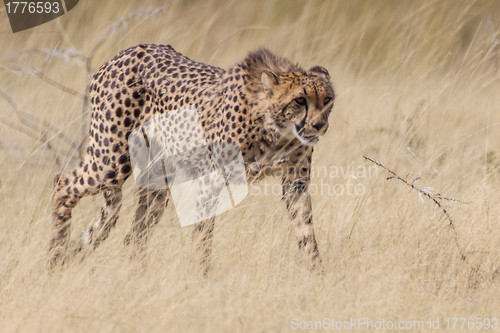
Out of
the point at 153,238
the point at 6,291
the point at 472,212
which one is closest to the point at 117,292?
the point at 6,291

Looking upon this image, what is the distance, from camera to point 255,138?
12.8ft

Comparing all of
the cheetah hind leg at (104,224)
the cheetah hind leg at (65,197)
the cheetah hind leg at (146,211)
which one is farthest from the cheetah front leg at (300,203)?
the cheetah hind leg at (65,197)

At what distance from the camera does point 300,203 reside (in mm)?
4078

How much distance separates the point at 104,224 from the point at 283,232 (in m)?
0.88

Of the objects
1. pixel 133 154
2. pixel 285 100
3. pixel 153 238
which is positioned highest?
pixel 285 100

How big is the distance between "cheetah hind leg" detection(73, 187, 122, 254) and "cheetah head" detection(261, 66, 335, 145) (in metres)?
0.97

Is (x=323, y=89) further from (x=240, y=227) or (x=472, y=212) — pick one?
(x=472, y=212)

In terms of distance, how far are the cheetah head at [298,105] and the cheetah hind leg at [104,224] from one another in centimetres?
97

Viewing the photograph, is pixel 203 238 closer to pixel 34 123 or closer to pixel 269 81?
pixel 269 81

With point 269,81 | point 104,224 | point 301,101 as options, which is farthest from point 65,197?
point 301,101

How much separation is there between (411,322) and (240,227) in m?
1.17

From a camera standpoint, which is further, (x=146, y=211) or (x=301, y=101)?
(x=146, y=211)

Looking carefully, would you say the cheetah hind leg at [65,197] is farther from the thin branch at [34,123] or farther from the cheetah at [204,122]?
the thin branch at [34,123]

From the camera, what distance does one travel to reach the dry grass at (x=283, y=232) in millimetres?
3270
